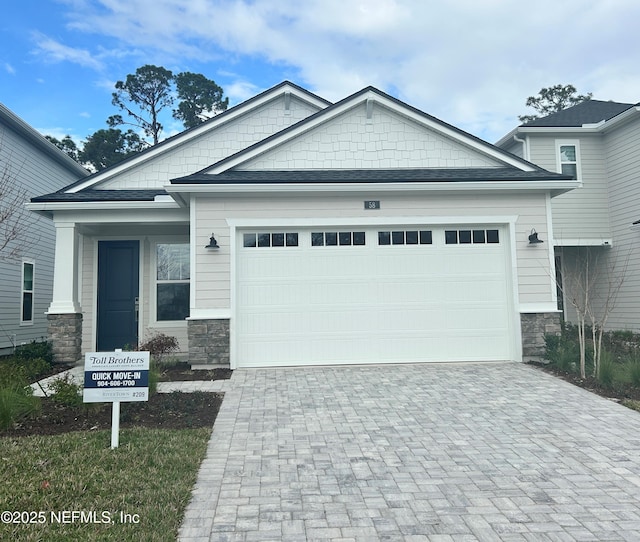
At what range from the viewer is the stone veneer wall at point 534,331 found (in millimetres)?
8922

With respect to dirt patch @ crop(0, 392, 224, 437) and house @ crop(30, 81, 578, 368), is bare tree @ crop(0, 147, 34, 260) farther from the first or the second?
dirt patch @ crop(0, 392, 224, 437)

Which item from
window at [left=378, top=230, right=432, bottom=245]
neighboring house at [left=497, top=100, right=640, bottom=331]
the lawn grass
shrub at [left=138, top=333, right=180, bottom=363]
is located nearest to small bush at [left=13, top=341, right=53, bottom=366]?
shrub at [left=138, top=333, right=180, bottom=363]

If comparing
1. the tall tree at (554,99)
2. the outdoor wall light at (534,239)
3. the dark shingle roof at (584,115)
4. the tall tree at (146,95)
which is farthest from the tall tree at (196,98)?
the outdoor wall light at (534,239)

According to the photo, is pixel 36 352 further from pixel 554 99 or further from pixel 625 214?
pixel 554 99

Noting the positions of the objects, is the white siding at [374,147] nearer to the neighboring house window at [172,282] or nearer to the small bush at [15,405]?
the neighboring house window at [172,282]

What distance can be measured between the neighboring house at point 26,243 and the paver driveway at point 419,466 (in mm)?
8903

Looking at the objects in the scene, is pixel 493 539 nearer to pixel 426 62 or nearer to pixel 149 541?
pixel 149 541

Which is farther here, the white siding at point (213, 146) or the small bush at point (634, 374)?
Result: the white siding at point (213, 146)

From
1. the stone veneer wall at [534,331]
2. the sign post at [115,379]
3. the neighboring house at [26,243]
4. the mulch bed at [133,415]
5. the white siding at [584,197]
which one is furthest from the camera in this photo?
the white siding at [584,197]

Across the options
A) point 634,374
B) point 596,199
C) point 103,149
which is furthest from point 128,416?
point 103,149

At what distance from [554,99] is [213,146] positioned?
27.0 metres

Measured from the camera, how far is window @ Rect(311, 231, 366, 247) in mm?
9102

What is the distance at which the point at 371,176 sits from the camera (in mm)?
9164

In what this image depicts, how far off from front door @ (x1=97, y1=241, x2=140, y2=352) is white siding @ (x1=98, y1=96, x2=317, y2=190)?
1571 millimetres
